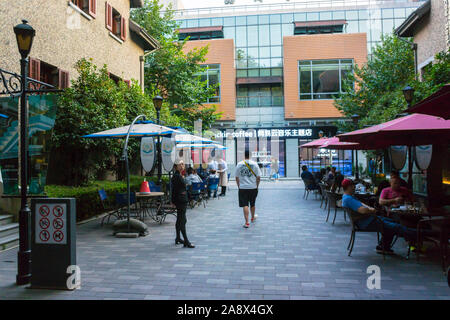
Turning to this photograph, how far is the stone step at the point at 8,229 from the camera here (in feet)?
25.5

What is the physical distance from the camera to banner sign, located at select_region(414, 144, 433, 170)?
10898 millimetres

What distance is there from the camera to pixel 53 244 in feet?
16.1

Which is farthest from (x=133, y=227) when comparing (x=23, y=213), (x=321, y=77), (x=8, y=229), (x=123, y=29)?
(x=321, y=77)

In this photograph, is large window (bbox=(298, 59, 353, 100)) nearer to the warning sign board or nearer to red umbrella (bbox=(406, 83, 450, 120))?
red umbrella (bbox=(406, 83, 450, 120))

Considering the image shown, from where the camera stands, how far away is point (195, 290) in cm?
472

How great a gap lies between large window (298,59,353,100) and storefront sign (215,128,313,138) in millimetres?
2887

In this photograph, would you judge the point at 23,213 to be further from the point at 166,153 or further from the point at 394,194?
the point at 166,153

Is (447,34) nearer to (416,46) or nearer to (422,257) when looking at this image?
(416,46)

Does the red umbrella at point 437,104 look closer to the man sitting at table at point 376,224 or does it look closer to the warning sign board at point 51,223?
the man sitting at table at point 376,224

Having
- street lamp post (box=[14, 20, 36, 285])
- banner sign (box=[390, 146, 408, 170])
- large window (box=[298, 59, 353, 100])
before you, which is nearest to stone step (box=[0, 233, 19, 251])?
street lamp post (box=[14, 20, 36, 285])

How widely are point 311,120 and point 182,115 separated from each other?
12.5 m
